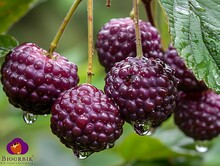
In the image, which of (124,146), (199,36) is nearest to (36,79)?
(199,36)

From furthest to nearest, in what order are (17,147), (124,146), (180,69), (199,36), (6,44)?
(124,146)
(17,147)
(180,69)
(6,44)
(199,36)

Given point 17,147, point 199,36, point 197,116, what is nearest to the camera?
point 199,36

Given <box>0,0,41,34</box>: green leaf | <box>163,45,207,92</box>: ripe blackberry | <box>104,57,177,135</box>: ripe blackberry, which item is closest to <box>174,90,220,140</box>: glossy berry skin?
<box>163,45,207,92</box>: ripe blackberry

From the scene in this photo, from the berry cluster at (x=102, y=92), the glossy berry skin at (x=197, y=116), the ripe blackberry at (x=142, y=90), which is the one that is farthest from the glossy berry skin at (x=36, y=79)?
the glossy berry skin at (x=197, y=116)

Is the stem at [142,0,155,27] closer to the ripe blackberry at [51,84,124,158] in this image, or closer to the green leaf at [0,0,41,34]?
the ripe blackberry at [51,84,124,158]

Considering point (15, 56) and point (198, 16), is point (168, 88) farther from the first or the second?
point (15, 56)

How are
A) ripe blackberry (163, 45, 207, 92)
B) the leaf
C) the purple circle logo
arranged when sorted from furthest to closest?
the leaf, the purple circle logo, ripe blackberry (163, 45, 207, 92)

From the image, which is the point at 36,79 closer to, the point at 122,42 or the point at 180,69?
the point at 122,42
